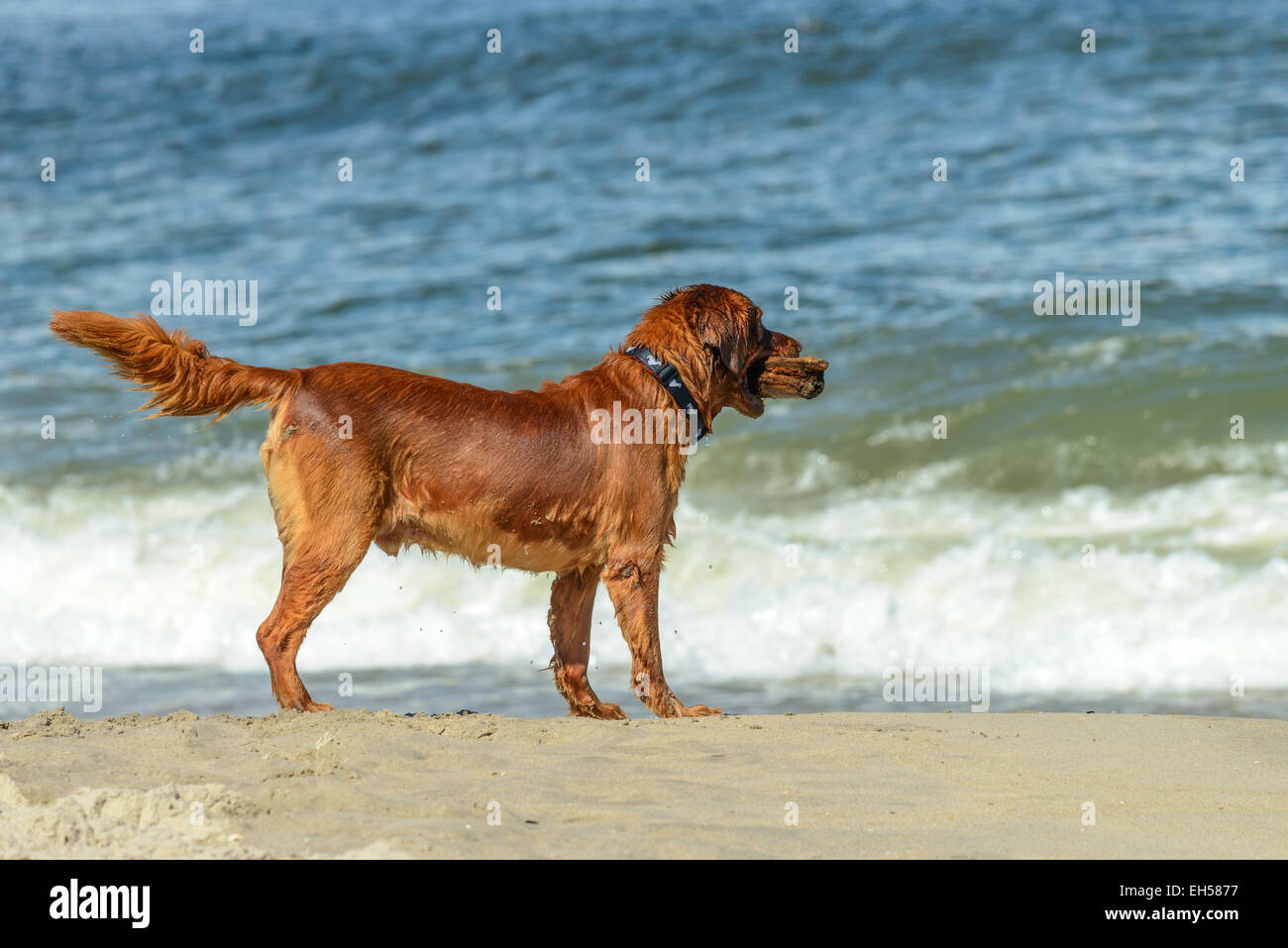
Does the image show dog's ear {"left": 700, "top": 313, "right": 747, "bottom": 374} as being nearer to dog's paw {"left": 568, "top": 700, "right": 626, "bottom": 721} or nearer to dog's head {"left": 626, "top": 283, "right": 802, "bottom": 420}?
dog's head {"left": 626, "top": 283, "right": 802, "bottom": 420}

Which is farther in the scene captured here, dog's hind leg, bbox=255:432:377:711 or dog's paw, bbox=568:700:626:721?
dog's paw, bbox=568:700:626:721

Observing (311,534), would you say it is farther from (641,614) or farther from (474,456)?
(641,614)

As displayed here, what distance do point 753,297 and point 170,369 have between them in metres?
8.00

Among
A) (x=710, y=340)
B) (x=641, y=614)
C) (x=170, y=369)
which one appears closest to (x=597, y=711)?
(x=641, y=614)

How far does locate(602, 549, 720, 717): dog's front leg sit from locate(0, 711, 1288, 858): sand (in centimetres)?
29

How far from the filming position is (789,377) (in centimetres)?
621

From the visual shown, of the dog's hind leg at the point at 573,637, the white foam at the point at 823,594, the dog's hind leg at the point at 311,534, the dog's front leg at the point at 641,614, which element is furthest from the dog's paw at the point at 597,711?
the white foam at the point at 823,594

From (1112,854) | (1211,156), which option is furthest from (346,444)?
(1211,156)

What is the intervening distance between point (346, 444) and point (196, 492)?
5.42 m

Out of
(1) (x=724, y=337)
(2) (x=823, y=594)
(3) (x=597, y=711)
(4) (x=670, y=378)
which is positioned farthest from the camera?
(2) (x=823, y=594)

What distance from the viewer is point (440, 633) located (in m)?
8.26

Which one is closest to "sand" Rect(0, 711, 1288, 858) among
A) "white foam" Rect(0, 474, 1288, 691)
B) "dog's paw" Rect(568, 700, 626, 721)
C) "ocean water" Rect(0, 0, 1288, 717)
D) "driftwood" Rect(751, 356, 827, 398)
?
"dog's paw" Rect(568, 700, 626, 721)

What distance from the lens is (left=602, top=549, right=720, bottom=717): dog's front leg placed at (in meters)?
5.70

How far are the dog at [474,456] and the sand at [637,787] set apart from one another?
57 cm
